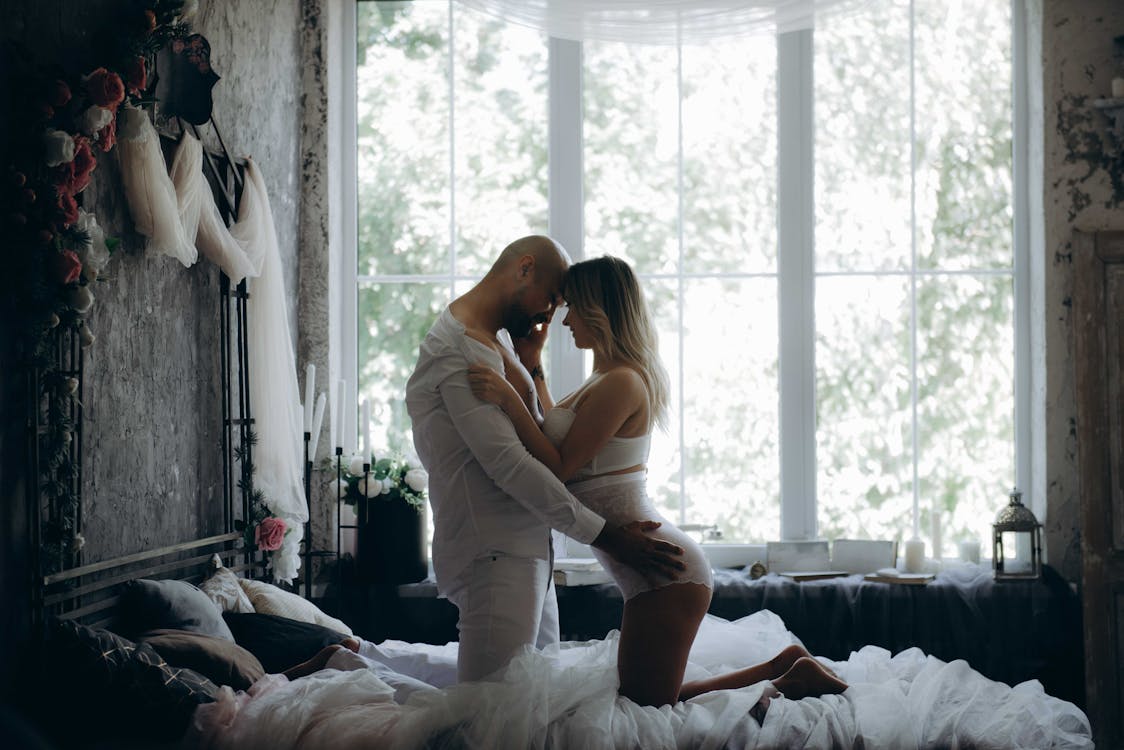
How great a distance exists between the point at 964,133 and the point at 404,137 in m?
2.56

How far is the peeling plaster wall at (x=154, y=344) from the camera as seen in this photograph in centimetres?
292

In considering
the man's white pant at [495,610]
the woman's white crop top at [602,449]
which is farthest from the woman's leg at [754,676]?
the woman's white crop top at [602,449]

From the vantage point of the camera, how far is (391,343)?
16.6 ft

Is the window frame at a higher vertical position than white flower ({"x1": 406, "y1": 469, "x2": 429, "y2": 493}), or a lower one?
higher

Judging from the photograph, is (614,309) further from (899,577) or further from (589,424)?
(899,577)

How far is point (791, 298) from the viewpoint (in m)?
4.88

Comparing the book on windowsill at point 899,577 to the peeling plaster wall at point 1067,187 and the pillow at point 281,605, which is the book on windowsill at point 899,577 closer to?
the peeling plaster wall at point 1067,187

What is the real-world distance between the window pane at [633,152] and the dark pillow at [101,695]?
299 centimetres

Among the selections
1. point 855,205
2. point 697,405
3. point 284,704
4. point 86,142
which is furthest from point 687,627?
point 855,205

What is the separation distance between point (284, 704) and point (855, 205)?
11.2 ft

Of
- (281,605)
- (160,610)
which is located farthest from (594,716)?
(281,605)

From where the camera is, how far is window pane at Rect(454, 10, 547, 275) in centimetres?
500

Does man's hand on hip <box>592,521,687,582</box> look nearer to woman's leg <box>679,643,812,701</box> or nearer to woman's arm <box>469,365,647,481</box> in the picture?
woman's arm <box>469,365,647,481</box>

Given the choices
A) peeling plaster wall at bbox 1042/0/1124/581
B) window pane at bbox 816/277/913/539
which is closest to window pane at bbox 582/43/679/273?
window pane at bbox 816/277/913/539
